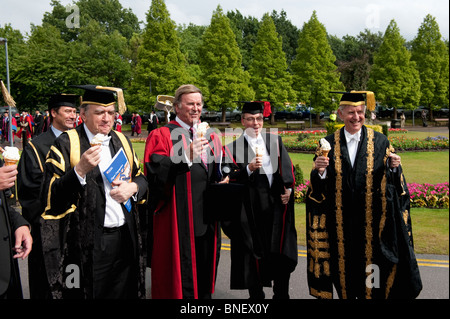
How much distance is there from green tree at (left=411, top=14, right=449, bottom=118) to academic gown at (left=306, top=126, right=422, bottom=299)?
139ft

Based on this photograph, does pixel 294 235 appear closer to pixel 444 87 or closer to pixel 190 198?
pixel 190 198

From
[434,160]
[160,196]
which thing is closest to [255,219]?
[160,196]

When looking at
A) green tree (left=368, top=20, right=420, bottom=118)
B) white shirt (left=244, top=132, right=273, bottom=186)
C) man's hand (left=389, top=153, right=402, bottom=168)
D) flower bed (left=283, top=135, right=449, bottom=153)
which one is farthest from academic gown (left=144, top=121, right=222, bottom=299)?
green tree (left=368, top=20, right=420, bottom=118)

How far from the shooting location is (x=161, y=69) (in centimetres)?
3412

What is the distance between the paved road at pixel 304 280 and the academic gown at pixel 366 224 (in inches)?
34.2

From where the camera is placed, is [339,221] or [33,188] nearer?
[339,221]

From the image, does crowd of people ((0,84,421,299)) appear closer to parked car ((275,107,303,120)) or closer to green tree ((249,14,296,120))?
green tree ((249,14,296,120))

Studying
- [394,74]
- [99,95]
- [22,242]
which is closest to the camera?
[22,242]

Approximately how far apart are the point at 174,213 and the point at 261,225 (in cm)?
119

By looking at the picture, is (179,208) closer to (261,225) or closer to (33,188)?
(261,225)

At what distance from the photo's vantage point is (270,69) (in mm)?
37125

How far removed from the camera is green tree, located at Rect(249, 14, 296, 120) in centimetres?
3703

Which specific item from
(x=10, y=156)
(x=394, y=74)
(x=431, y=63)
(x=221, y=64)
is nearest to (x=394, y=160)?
(x=10, y=156)

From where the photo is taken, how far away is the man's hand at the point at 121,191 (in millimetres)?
3186
